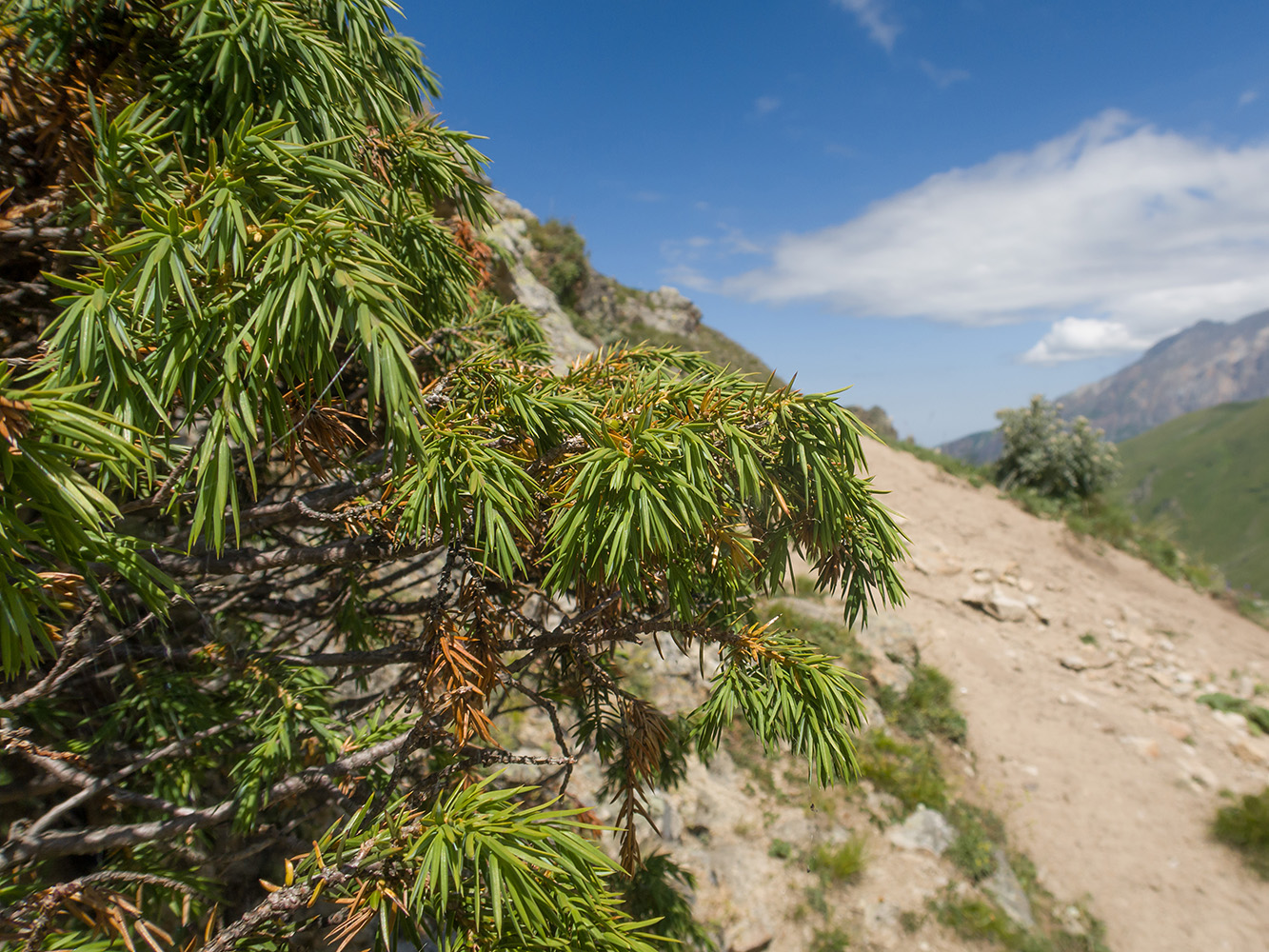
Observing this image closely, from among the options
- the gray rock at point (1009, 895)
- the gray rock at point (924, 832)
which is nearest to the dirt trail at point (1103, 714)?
the gray rock at point (1009, 895)

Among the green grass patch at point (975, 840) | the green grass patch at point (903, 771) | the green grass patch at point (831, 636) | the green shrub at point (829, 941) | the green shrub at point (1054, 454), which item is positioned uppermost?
the green shrub at point (1054, 454)

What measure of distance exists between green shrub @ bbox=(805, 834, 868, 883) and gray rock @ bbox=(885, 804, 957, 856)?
561 millimetres

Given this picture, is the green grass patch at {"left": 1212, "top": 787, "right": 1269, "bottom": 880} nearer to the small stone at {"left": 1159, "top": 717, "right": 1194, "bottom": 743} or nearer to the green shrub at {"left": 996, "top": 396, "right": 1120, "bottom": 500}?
the small stone at {"left": 1159, "top": 717, "right": 1194, "bottom": 743}

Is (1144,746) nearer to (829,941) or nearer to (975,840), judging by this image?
(975,840)

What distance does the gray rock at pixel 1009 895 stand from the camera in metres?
5.46

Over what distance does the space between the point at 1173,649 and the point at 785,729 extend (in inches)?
527

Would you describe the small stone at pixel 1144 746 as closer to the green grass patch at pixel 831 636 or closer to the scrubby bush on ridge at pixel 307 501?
the green grass patch at pixel 831 636

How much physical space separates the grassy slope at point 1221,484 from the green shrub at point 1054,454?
110m

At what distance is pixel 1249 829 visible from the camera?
22.1ft

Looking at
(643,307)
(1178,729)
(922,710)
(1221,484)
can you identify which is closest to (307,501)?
(922,710)

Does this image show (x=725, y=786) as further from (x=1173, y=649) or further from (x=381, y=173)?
(x=1173, y=649)

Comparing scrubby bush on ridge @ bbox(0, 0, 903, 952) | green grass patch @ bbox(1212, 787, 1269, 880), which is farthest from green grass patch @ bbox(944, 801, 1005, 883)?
scrubby bush on ridge @ bbox(0, 0, 903, 952)

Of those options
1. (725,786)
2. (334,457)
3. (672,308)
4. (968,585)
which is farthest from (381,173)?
(672,308)

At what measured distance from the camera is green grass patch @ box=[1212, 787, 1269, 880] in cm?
656
